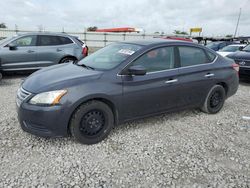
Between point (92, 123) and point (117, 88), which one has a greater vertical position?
point (117, 88)

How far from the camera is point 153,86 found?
345cm

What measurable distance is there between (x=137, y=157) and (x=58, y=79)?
1.54 meters

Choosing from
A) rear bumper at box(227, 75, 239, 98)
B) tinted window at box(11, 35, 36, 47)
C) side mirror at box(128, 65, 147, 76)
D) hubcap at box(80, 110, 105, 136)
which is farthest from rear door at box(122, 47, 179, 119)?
tinted window at box(11, 35, 36, 47)

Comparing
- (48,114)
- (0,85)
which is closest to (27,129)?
(48,114)

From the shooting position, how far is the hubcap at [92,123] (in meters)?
3.02

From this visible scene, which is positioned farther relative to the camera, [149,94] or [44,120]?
[149,94]

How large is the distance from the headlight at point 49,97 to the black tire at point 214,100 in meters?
2.96

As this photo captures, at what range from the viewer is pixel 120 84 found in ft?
10.3

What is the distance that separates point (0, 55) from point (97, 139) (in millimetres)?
5325

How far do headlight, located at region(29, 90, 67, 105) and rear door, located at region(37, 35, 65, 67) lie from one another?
16.4 feet

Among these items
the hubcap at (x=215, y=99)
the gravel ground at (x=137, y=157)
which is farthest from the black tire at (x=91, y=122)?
the hubcap at (x=215, y=99)

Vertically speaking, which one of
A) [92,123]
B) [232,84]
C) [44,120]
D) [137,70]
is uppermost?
[137,70]

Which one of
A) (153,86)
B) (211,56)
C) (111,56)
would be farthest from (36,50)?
(211,56)

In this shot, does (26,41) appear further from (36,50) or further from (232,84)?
(232,84)
